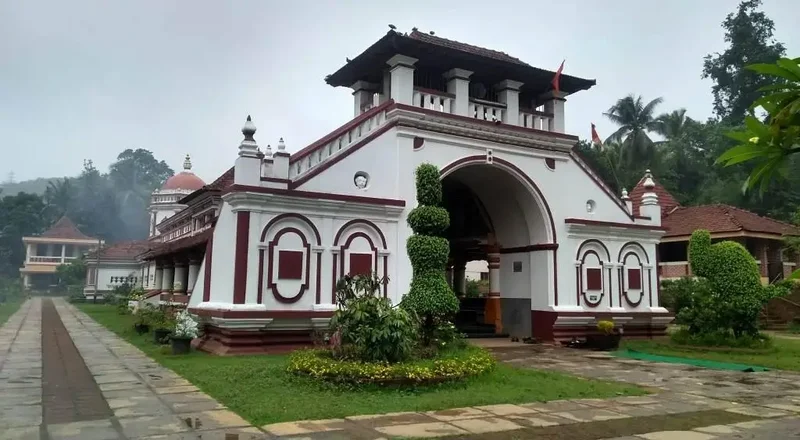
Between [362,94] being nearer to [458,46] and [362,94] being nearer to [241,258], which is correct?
[458,46]

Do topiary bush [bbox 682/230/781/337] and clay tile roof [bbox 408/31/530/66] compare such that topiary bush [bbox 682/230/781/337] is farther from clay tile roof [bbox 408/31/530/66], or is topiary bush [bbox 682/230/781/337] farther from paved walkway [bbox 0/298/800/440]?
clay tile roof [bbox 408/31/530/66]

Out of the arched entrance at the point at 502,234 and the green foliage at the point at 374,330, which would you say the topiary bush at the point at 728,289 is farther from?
the green foliage at the point at 374,330

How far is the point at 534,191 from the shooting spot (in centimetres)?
1659

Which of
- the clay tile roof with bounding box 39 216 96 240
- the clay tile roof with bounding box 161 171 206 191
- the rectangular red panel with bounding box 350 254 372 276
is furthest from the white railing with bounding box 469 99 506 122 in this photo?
the clay tile roof with bounding box 39 216 96 240

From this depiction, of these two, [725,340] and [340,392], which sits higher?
[725,340]

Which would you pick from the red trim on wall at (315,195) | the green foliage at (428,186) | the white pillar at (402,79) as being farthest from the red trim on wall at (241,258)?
the white pillar at (402,79)

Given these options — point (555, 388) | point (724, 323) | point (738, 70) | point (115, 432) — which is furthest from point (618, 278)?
point (738, 70)

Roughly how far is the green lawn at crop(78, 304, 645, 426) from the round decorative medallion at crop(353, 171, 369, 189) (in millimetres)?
4693

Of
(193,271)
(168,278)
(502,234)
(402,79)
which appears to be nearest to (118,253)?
(168,278)

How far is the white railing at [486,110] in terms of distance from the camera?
16.0m

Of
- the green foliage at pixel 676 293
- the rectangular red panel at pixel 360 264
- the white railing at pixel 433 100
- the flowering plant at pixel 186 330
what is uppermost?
the white railing at pixel 433 100

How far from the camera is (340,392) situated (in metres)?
8.23

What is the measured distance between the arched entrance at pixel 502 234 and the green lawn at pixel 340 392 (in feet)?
20.7

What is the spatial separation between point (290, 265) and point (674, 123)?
1468 inches
